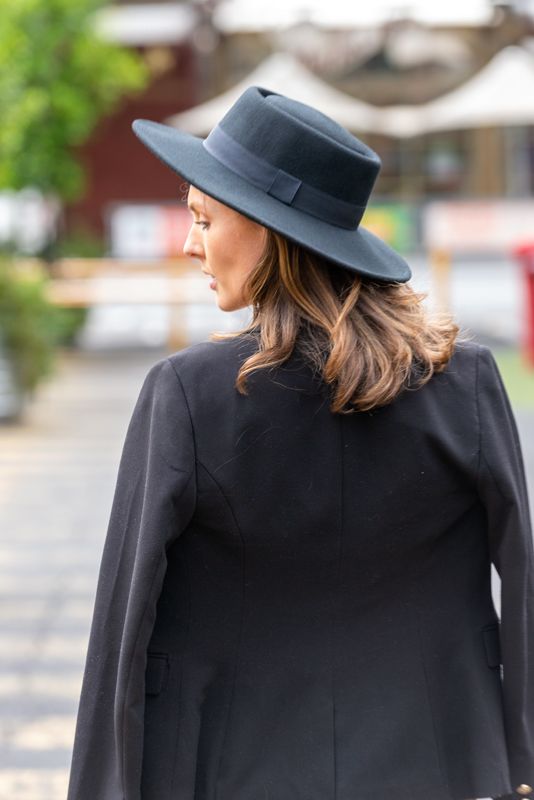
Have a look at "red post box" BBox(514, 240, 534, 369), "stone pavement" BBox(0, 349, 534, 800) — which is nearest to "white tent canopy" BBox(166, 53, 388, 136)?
"red post box" BBox(514, 240, 534, 369)

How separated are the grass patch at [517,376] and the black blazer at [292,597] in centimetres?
882

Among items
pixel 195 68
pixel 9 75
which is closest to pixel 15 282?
pixel 9 75

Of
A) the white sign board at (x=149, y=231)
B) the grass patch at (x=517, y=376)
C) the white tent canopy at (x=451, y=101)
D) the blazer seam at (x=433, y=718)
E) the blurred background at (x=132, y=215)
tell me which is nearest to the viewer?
the blazer seam at (x=433, y=718)

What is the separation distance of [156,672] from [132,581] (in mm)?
141

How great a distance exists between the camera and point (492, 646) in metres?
2.04

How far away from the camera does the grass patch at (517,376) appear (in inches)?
445

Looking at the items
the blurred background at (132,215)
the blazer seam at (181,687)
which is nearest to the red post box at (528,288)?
the blurred background at (132,215)

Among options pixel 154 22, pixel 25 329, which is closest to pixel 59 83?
pixel 154 22

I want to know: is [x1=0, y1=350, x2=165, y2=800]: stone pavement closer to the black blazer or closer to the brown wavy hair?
the black blazer

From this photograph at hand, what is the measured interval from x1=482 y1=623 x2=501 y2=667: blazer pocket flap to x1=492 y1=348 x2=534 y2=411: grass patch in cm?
875

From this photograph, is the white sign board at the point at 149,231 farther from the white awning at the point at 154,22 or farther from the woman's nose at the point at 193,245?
the woman's nose at the point at 193,245

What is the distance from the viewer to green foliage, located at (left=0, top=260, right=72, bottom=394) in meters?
10.5

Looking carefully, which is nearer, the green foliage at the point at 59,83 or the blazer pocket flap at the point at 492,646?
the blazer pocket flap at the point at 492,646

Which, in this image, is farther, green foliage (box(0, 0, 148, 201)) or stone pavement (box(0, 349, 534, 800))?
green foliage (box(0, 0, 148, 201))
